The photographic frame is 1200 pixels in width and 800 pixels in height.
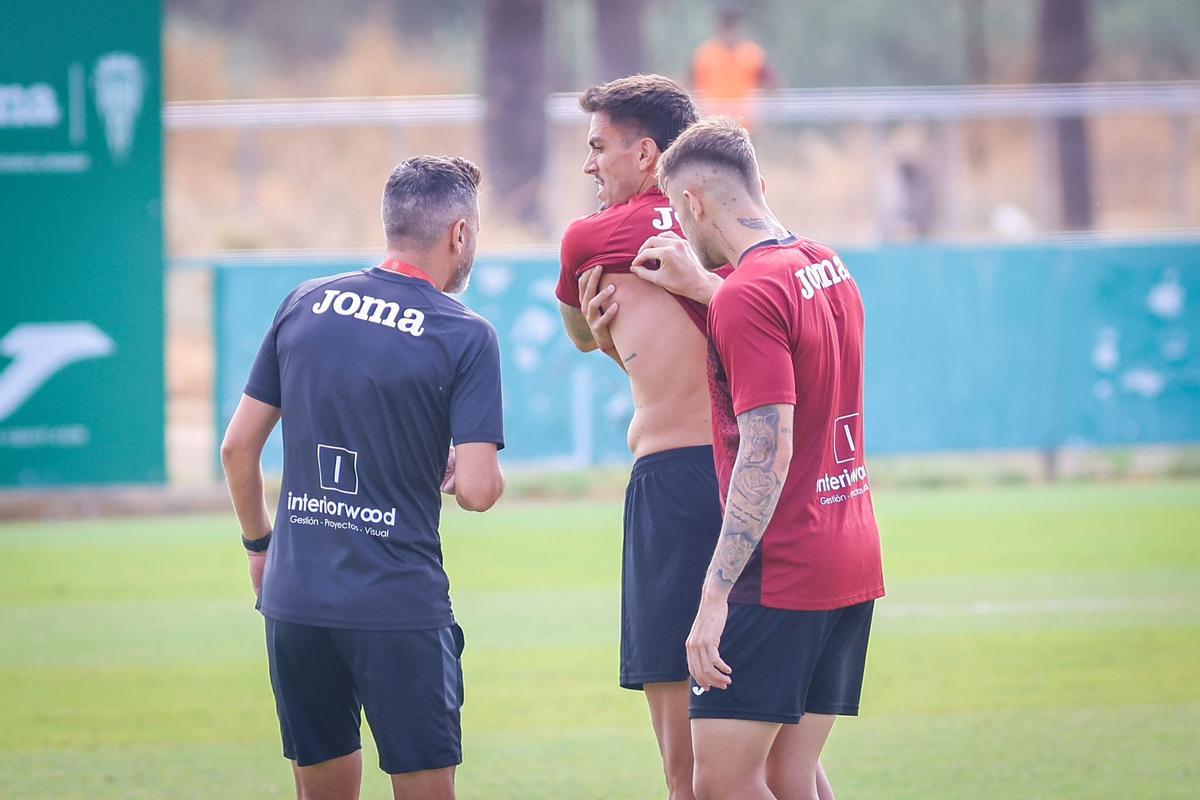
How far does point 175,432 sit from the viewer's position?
17062 millimetres

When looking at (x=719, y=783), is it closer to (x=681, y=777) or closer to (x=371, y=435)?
(x=681, y=777)

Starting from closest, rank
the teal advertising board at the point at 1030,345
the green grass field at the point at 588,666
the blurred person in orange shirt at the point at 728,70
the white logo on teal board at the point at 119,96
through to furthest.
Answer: the green grass field at the point at 588,666 < the white logo on teal board at the point at 119,96 < the teal advertising board at the point at 1030,345 < the blurred person in orange shirt at the point at 728,70

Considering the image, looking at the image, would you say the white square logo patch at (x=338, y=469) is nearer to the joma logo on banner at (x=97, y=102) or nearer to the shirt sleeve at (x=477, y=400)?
the shirt sleeve at (x=477, y=400)

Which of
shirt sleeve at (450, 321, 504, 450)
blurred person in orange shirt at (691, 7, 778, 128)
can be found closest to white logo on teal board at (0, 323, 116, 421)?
blurred person in orange shirt at (691, 7, 778, 128)

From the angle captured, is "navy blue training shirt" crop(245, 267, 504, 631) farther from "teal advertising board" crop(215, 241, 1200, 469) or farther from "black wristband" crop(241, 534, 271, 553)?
"teal advertising board" crop(215, 241, 1200, 469)

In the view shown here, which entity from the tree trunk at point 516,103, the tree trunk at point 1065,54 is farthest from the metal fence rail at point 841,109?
the tree trunk at point 1065,54

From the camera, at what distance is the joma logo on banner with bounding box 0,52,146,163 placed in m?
14.6

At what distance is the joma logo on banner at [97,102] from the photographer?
47.9 feet

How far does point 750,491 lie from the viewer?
416cm

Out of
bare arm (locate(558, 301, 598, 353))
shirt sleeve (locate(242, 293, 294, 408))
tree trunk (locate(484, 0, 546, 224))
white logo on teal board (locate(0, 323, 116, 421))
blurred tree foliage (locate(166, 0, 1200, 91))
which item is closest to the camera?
shirt sleeve (locate(242, 293, 294, 408))

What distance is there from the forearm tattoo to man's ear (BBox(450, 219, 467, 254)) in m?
1.01

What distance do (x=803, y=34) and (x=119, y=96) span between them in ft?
99.5

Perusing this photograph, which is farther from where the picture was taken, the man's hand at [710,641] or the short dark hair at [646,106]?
the short dark hair at [646,106]

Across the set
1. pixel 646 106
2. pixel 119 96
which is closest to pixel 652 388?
pixel 646 106
